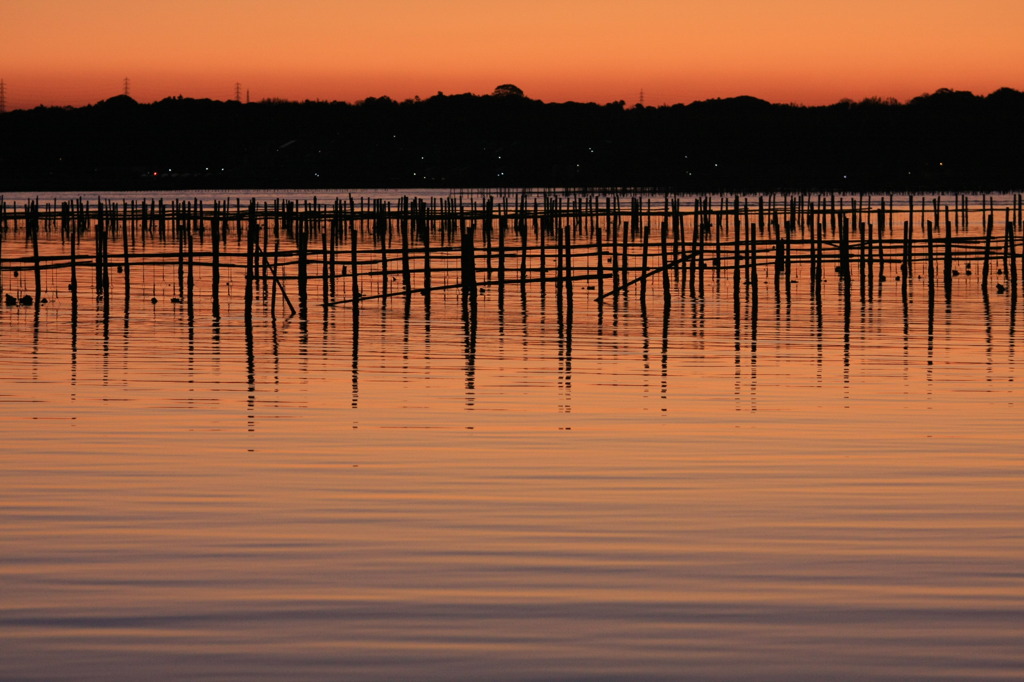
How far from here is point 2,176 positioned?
18912 cm

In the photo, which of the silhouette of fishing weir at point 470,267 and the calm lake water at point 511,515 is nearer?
the calm lake water at point 511,515

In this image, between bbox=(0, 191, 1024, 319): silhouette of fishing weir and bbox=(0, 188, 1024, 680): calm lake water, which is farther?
bbox=(0, 191, 1024, 319): silhouette of fishing weir

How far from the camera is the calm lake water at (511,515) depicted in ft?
25.0

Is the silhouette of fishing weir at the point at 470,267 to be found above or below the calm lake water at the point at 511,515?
above

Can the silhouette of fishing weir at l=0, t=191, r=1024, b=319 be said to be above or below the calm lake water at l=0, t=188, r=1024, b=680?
above

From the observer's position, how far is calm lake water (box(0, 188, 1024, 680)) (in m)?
7.61

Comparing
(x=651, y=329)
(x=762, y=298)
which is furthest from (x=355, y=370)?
Result: (x=762, y=298)

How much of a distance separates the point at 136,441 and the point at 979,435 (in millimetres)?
7712

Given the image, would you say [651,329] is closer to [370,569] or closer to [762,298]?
[762,298]

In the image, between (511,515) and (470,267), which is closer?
(511,515)

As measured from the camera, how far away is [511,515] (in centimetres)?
1109

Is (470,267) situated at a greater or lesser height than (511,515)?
greater

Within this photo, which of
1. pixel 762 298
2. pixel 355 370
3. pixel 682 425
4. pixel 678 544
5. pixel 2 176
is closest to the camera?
pixel 678 544

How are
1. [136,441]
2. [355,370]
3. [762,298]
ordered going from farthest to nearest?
[762,298]
[355,370]
[136,441]
